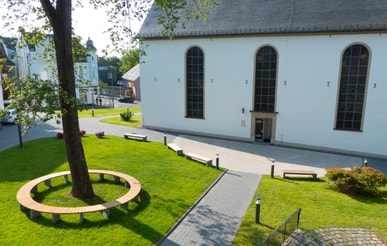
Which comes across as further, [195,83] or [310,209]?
[195,83]

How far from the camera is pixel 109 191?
37.7 feet

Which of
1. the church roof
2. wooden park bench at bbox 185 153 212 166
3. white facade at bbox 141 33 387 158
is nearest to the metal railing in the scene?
wooden park bench at bbox 185 153 212 166

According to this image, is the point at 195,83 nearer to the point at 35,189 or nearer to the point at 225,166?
the point at 225,166

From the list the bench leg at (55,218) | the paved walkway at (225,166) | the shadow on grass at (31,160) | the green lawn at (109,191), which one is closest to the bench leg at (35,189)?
the green lawn at (109,191)

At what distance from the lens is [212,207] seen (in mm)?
10961

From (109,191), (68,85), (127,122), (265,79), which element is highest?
(265,79)

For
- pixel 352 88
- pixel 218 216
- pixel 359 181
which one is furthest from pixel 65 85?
pixel 352 88

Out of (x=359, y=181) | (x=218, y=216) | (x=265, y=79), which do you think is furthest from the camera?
(x=265, y=79)

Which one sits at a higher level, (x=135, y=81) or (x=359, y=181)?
(x=135, y=81)

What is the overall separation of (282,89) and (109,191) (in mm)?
13821

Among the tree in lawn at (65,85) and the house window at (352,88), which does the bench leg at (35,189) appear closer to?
the tree in lawn at (65,85)

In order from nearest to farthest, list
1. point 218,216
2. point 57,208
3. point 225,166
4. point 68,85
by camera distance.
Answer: point 57,208, point 68,85, point 218,216, point 225,166

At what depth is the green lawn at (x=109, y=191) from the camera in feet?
27.8

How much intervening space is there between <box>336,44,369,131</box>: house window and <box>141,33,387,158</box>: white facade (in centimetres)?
31
